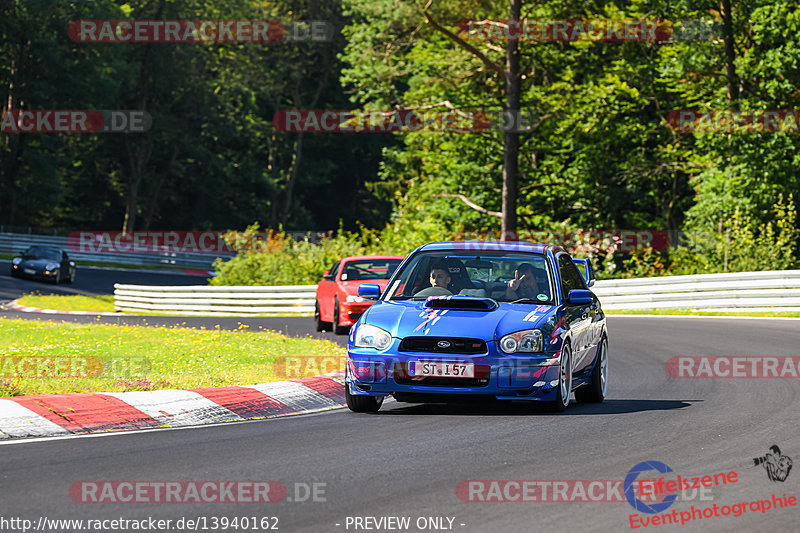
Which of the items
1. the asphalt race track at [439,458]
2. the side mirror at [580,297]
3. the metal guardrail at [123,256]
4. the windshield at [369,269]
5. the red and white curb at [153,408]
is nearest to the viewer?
Result: the asphalt race track at [439,458]

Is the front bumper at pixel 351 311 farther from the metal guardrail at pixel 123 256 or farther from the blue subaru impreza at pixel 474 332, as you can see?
the metal guardrail at pixel 123 256

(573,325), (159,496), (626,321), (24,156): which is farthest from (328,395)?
(24,156)

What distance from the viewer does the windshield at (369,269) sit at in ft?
73.8

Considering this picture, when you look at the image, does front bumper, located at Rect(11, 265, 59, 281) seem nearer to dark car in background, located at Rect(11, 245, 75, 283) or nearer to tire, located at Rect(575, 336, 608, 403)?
dark car in background, located at Rect(11, 245, 75, 283)

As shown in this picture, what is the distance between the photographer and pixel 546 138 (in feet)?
139

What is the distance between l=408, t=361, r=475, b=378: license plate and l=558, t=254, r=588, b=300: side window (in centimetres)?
175

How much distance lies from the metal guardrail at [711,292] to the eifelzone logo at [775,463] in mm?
19011

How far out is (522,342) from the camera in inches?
402

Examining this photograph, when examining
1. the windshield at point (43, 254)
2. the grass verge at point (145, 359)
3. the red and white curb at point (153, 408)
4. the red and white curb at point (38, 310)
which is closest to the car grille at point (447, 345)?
the red and white curb at point (153, 408)

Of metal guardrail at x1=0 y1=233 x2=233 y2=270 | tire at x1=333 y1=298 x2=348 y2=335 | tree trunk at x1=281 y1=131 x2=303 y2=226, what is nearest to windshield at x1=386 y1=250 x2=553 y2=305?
tire at x1=333 y1=298 x2=348 y2=335

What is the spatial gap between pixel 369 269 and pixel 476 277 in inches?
461

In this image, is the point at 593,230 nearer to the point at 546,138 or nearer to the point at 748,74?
the point at 546,138

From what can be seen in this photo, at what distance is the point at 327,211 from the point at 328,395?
84.3 metres

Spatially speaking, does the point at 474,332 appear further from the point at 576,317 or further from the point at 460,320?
the point at 576,317
